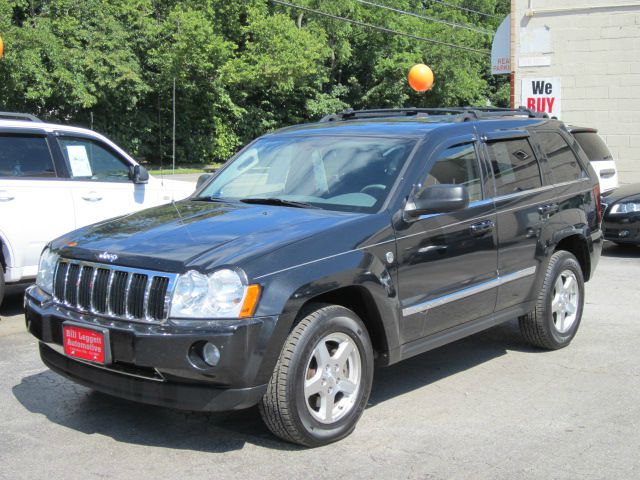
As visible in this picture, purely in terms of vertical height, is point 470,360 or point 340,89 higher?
point 340,89

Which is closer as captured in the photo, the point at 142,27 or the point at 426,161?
the point at 426,161

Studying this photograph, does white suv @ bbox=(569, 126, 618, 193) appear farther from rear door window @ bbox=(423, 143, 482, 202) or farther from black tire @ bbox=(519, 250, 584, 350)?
rear door window @ bbox=(423, 143, 482, 202)

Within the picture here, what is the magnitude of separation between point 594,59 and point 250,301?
15326 mm

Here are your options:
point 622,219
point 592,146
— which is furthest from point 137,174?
point 592,146

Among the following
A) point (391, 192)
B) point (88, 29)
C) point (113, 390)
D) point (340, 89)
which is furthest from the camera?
point (340, 89)

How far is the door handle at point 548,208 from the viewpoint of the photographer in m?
6.25

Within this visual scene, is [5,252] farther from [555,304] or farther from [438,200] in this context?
[555,304]

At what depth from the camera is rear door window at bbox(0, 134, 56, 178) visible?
26.1 ft

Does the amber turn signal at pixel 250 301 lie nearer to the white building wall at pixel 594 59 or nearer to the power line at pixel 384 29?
the white building wall at pixel 594 59

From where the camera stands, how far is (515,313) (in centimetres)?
607

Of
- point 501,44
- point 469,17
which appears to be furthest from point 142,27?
point 469,17

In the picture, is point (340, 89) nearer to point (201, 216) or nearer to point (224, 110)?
point (224, 110)

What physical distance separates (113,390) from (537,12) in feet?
51.4

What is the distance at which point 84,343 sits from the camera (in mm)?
4438
